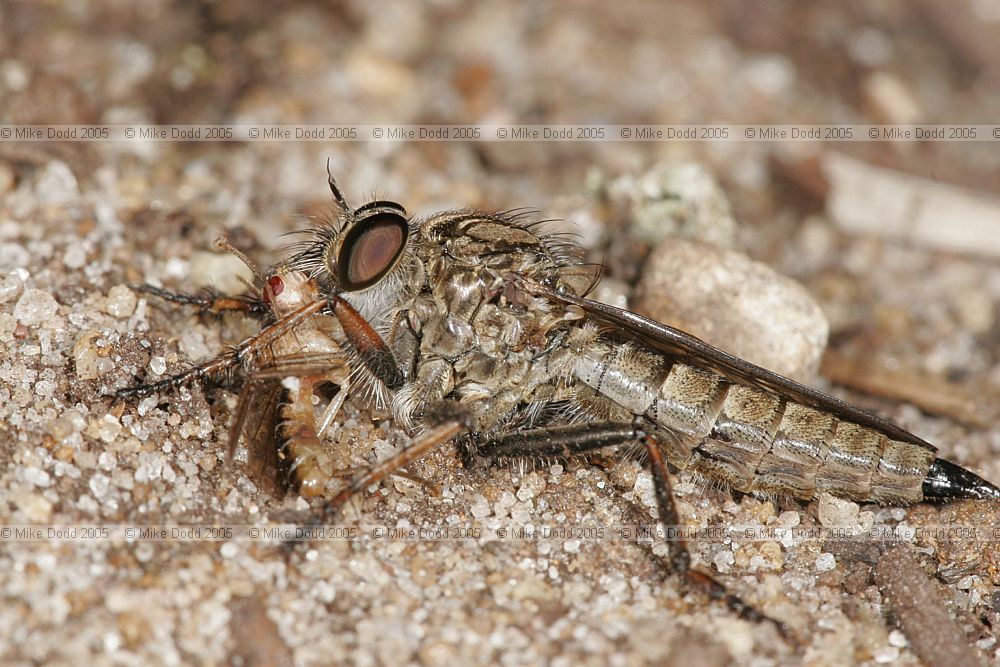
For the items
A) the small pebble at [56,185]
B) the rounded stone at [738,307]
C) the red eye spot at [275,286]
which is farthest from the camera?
the small pebble at [56,185]

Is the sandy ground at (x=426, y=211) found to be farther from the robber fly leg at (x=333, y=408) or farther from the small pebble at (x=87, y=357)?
the robber fly leg at (x=333, y=408)

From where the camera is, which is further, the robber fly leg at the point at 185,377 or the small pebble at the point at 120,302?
the small pebble at the point at 120,302

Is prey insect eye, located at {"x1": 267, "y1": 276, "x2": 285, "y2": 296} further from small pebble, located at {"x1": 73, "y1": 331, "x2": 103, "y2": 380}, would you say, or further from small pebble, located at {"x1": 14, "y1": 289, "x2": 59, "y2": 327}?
small pebble, located at {"x1": 14, "y1": 289, "x2": 59, "y2": 327}

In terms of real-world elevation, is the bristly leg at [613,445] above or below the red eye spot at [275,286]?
below

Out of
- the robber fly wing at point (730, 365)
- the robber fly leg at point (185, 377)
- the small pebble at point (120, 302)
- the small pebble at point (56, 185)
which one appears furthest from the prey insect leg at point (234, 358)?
the small pebble at point (56, 185)

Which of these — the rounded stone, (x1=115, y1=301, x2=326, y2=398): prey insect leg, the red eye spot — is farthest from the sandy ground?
the red eye spot

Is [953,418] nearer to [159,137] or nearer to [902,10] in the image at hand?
[902,10]

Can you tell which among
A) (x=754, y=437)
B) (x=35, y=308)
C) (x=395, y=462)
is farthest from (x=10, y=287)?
(x=754, y=437)
